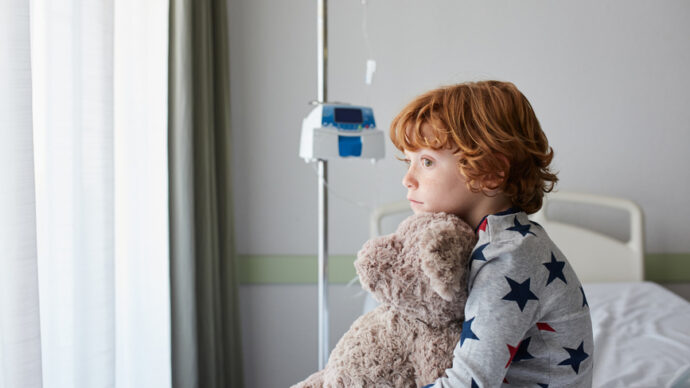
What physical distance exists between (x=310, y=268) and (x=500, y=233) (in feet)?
5.50

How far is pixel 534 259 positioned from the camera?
2.37 ft

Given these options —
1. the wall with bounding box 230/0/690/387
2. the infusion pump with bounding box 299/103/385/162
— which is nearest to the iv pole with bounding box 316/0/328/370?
the infusion pump with bounding box 299/103/385/162

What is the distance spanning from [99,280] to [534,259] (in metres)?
0.97

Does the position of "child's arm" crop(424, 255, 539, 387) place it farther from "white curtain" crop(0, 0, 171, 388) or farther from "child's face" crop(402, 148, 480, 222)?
"white curtain" crop(0, 0, 171, 388)

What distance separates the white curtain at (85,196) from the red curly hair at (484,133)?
681 millimetres

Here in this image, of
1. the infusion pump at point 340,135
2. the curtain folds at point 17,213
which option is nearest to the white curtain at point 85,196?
the curtain folds at point 17,213

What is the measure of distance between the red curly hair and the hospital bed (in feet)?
2.19

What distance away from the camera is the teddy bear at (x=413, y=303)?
28.4 inches

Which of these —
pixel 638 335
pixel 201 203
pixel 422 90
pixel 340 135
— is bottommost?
pixel 638 335

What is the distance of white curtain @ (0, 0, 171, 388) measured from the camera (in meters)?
0.93

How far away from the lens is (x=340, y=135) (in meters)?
1.54

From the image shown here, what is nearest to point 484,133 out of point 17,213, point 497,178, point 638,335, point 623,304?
point 497,178

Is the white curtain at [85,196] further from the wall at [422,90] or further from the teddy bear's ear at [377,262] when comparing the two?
the wall at [422,90]

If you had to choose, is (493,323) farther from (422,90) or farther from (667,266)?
(667,266)
